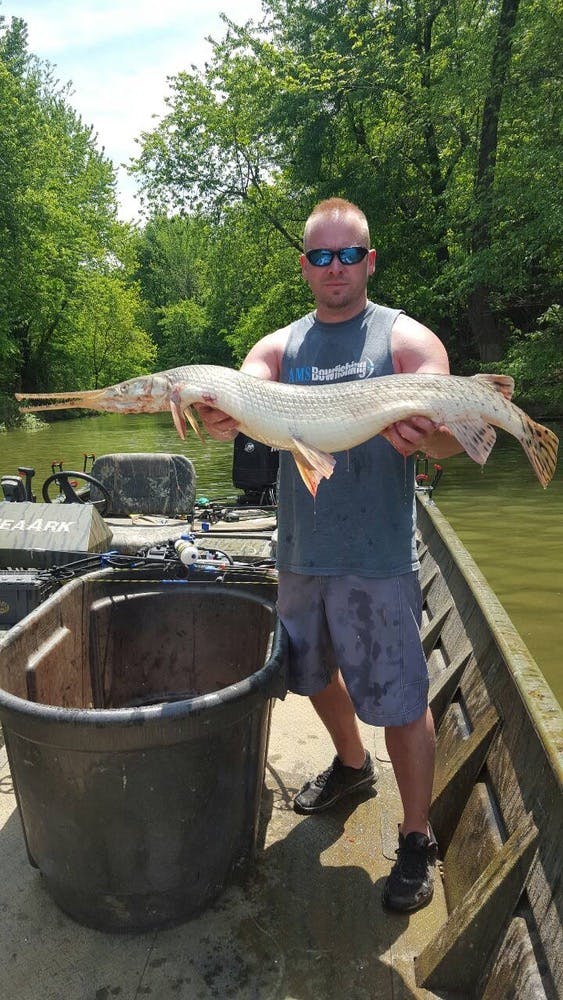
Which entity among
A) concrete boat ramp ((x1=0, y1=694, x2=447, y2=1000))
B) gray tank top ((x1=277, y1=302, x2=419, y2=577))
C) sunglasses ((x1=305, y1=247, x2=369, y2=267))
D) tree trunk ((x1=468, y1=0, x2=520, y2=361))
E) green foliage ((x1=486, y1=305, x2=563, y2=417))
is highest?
tree trunk ((x1=468, y1=0, x2=520, y2=361))

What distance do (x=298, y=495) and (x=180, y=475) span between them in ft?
14.4

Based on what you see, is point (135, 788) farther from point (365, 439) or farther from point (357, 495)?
point (365, 439)

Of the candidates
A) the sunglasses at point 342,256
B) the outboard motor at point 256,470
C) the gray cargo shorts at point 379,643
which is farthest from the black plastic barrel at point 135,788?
the outboard motor at point 256,470

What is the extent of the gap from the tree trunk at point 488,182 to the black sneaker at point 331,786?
49.9 ft

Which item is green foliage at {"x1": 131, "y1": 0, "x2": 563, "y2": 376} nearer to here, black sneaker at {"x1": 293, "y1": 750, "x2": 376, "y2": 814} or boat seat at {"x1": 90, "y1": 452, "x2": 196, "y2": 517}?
boat seat at {"x1": 90, "y1": 452, "x2": 196, "y2": 517}

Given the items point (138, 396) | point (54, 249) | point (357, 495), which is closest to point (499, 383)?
point (357, 495)

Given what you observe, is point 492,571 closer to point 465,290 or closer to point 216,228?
point 465,290

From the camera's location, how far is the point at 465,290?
1694 cm

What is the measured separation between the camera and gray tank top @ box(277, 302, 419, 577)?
2428 millimetres

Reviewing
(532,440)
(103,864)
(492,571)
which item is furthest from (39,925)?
Answer: (492,571)

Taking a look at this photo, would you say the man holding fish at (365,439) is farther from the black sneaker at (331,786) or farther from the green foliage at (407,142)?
the green foliage at (407,142)

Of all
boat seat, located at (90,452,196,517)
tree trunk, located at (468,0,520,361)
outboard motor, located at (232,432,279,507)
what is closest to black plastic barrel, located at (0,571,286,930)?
boat seat, located at (90,452,196,517)

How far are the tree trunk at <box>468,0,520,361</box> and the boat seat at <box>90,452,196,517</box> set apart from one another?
39.6 ft

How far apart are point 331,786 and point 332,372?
6.16 feet
